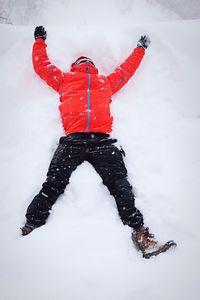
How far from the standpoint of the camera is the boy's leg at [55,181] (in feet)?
7.81

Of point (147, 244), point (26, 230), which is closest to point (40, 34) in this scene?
point (26, 230)

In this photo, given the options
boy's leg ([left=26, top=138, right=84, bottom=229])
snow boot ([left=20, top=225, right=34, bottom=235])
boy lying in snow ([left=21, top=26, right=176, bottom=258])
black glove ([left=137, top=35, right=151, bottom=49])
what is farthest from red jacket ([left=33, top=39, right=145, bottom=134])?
snow boot ([left=20, top=225, right=34, bottom=235])

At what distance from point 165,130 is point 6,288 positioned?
8.02 ft

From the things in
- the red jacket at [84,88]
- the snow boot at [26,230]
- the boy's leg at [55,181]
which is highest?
the red jacket at [84,88]

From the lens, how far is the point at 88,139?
9.54ft

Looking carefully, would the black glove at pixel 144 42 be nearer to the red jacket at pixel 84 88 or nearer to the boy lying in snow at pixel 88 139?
the boy lying in snow at pixel 88 139

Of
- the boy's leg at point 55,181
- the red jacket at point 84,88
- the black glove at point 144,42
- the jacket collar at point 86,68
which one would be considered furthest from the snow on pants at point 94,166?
the black glove at point 144,42

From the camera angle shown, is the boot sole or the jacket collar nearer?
the boot sole

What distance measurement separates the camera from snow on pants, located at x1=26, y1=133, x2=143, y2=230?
93.7 inches

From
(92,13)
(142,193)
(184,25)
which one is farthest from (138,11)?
(142,193)

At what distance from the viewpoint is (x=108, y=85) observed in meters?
3.34

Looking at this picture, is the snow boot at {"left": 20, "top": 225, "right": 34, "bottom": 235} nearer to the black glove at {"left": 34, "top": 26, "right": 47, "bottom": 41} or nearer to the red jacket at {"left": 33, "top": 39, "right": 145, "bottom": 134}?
the red jacket at {"left": 33, "top": 39, "right": 145, "bottom": 134}

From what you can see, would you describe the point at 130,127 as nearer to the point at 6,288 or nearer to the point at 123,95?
the point at 123,95

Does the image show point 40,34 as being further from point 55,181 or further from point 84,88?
point 55,181
